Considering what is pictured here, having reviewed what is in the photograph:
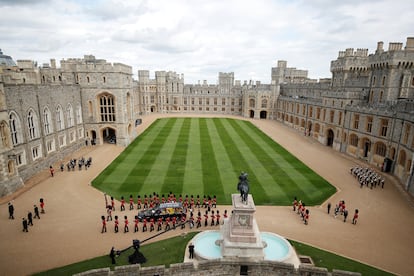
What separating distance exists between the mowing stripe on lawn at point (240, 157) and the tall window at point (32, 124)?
20.2m

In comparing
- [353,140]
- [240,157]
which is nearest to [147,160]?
[240,157]

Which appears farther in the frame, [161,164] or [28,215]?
[161,164]

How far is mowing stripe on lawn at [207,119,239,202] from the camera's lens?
2144 cm

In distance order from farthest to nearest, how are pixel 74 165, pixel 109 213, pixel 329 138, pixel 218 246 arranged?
pixel 329 138
pixel 74 165
pixel 109 213
pixel 218 246

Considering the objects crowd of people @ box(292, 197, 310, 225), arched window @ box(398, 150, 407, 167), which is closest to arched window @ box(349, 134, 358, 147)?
arched window @ box(398, 150, 407, 167)

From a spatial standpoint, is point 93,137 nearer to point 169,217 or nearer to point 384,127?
point 169,217

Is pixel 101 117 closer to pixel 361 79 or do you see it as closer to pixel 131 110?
pixel 131 110

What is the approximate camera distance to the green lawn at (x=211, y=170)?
70.8 ft

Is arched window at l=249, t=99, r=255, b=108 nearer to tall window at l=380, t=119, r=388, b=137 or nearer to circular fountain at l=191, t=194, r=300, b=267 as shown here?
tall window at l=380, t=119, r=388, b=137

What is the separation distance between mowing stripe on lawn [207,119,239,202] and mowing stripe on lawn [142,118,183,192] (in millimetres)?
5264

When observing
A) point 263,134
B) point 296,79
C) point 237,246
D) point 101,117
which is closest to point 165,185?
point 237,246

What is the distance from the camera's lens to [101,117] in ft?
119

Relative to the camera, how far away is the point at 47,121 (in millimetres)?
27812

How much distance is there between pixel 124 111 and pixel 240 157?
17.5m
